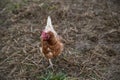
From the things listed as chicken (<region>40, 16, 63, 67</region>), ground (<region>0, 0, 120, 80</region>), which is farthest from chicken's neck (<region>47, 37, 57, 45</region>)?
ground (<region>0, 0, 120, 80</region>)

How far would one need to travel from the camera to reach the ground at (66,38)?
354cm

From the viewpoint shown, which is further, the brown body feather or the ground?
the ground

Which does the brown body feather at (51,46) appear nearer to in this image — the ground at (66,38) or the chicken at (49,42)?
the chicken at (49,42)

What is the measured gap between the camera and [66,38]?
411 centimetres

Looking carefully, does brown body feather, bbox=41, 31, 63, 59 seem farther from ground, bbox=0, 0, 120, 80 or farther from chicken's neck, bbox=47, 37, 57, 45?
ground, bbox=0, 0, 120, 80

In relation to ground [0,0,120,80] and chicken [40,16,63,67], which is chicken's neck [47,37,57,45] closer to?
chicken [40,16,63,67]

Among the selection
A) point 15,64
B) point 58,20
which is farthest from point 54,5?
point 15,64

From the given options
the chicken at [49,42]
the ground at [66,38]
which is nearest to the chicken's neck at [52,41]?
the chicken at [49,42]

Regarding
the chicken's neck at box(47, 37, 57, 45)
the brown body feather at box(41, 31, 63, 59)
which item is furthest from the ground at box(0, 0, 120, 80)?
the chicken's neck at box(47, 37, 57, 45)

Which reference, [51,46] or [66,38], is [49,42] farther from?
[66,38]

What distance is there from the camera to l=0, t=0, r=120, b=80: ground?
354 cm

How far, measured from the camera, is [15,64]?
12.0 ft

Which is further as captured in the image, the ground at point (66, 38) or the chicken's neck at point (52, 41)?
the ground at point (66, 38)

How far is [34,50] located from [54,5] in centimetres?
132
